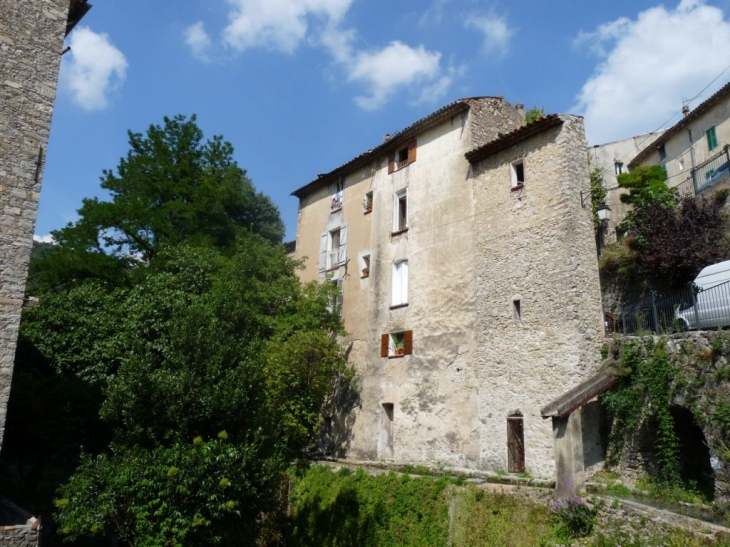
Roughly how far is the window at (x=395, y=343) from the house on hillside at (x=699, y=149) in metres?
13.2

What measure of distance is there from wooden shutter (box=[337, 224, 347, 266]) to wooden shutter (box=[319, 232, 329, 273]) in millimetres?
972

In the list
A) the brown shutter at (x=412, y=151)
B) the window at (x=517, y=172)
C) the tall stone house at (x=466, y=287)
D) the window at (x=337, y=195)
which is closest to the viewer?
the tall stone house at (x=466, y=287)

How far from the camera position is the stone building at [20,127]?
36.3ft

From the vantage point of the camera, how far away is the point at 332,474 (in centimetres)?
1830

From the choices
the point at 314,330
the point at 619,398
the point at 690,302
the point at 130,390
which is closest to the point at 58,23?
the point at 130,390

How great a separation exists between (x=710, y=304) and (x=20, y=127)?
52.9ft

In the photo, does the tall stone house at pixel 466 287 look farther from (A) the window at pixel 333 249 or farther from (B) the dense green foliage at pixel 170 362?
(B) the dense green foliage at pixel 170 362

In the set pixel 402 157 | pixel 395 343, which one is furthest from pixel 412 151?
pixel 395 343

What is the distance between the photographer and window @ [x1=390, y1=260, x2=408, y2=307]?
71.1 ft

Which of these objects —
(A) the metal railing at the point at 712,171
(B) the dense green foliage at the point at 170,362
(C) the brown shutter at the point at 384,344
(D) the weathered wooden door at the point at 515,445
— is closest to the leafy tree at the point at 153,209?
(B) the dense green foliage at the point at 170,362

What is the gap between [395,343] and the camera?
846 inches

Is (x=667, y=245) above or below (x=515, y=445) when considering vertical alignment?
above

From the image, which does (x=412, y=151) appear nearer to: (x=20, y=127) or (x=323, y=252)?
(x=323, y=252)

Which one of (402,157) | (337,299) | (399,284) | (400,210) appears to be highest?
(402,157)
